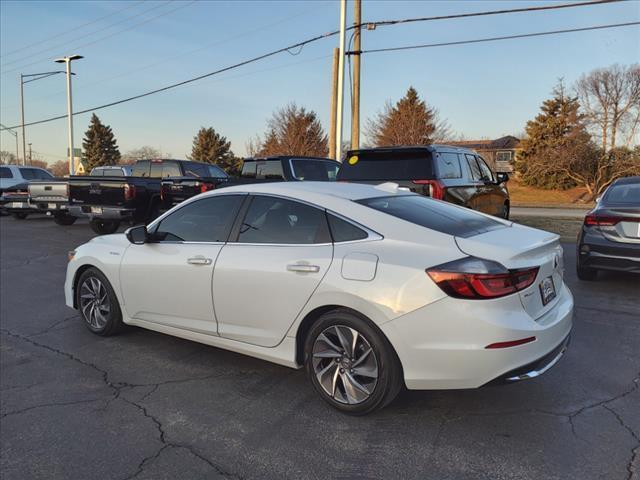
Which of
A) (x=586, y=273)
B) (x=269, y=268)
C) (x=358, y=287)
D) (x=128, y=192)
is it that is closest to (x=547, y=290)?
(x=358, y=287)

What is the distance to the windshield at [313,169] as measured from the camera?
11.6 metres

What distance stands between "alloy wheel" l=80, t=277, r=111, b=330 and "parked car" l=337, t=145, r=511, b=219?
464 cm

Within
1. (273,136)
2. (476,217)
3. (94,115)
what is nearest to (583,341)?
(476,217)

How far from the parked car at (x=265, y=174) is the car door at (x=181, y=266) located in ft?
21.4

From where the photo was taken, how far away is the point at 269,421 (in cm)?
331

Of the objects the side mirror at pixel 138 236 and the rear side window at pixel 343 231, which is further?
the side mirror at pixel 138 236

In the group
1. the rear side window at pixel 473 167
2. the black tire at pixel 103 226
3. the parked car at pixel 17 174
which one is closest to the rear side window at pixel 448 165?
the rear side window at pixel 473 167

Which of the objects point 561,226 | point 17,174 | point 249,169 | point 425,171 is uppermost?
point 17,174

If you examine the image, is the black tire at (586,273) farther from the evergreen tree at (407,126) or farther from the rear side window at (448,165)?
the evergreen tree at (407,126)

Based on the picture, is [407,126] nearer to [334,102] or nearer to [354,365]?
[334,102]

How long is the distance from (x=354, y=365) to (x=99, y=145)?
68948 mm

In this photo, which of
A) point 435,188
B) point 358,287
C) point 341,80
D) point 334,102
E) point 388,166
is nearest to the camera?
point 358,287

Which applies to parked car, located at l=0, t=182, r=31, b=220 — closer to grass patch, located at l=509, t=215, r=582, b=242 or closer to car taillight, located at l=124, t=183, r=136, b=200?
car taillight, located at l=124, t=183, r=136, b=200

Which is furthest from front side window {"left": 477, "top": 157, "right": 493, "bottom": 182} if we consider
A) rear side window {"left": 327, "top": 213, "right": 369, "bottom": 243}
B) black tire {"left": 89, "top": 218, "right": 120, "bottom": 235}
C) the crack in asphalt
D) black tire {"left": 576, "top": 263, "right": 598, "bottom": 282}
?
black tire {"left": 89, "top": 218, "right": 120, "bottom": 235}
